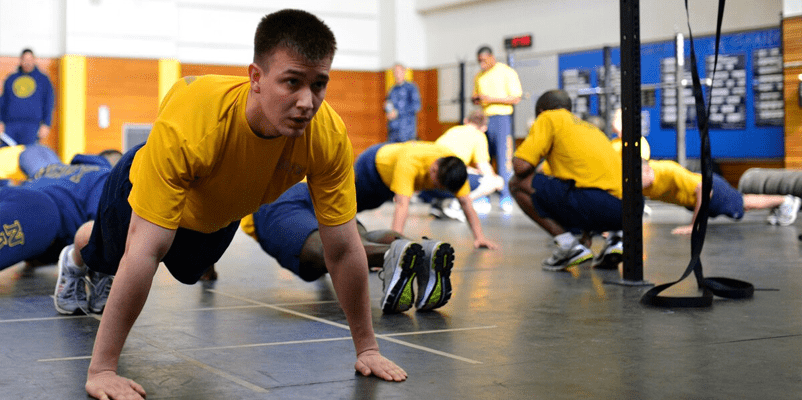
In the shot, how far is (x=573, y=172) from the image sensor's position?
5.02 meters

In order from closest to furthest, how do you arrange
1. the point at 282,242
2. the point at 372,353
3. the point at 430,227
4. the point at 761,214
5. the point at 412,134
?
1. the point at 372,353
2. the point at 282,242
3. the point at 430,227
4. the point at 761,214
5. the point at 412,134

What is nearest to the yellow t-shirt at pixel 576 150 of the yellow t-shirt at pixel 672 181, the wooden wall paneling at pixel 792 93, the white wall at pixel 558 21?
the yellow t-shirt at pixel 672 181

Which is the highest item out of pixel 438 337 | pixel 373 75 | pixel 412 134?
pixel 373 75

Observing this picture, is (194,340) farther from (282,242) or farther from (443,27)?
(443,27)

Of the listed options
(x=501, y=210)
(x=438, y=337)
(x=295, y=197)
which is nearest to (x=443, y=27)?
(x=501, y=210)

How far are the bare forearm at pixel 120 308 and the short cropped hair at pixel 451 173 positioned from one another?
3042 millimetres

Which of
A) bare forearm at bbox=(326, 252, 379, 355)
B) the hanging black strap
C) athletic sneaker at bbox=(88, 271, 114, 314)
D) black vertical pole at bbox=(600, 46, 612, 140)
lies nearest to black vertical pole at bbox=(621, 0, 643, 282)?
the hanging black strap

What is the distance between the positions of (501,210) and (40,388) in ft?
26.0

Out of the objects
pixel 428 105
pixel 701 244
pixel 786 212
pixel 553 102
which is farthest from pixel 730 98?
pixel 701 244

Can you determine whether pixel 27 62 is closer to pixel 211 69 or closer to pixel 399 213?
pixel 211 69

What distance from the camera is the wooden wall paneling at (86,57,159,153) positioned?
Answer: 1352cm

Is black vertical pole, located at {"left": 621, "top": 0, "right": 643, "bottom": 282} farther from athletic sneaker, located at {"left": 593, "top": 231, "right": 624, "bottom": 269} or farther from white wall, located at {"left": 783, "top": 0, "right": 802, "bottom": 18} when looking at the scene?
white wall, located at {"left": 783, "top": 0, "right": 802, "bottom": 18}

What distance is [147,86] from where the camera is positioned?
45.3 ft

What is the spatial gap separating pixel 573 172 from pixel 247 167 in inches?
123
